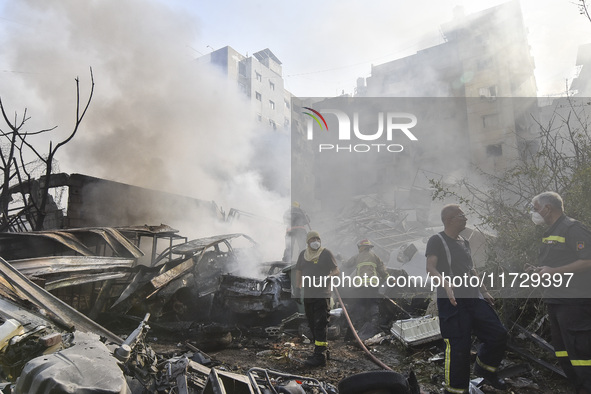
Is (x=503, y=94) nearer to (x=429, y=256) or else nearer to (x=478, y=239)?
(x=478, y=239)

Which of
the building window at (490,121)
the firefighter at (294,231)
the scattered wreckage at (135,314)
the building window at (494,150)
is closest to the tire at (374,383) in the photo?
the scattered wreckage at (135,314)

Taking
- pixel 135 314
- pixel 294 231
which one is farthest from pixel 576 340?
pixel 294 231

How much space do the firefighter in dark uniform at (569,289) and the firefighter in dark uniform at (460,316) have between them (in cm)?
42

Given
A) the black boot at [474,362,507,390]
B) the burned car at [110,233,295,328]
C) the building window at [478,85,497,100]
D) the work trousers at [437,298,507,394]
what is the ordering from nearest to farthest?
the work trousers at [437,298,507,394] → the black boot at [474,362,507,390] → the burned car at [110,233,295,328] → the building window at [478,85,497,100]

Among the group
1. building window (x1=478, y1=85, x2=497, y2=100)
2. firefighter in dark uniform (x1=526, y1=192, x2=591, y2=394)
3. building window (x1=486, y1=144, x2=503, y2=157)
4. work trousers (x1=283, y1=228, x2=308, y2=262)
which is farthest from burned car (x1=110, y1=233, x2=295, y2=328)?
building window (x1=478, y1=85, x2=497, y2=100)

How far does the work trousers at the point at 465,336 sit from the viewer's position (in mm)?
2787

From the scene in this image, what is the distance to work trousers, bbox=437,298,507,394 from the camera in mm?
2787

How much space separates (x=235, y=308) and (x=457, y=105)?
95.2ft

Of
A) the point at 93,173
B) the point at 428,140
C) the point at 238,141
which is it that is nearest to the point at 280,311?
the point at 93,173

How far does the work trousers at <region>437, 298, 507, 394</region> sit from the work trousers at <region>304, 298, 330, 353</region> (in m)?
1.71

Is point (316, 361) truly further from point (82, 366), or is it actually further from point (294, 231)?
point (294, 231)

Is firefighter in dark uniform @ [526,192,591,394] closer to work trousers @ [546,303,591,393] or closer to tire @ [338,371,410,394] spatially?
work trousers @ [546,303,591,393]

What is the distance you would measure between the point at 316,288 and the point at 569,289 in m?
2.66

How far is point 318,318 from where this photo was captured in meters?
4.41
